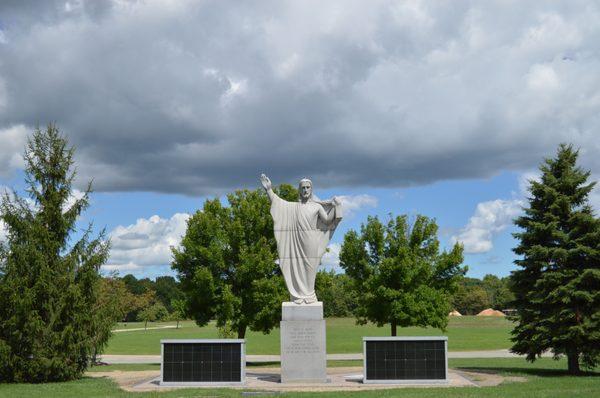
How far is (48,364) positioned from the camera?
60.8ft

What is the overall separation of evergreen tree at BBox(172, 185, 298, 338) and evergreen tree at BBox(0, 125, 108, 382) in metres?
7.25

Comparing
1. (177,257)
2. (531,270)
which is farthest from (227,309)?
(531,270)

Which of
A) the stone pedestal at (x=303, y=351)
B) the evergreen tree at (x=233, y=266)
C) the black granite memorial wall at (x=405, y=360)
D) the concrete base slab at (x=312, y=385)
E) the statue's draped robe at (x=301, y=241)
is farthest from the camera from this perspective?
the evergreen tree at (x=233, y=266)

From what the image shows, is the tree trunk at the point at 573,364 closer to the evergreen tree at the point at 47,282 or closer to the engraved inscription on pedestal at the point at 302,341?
the engraved inscription on pedestal at the point at 302,341

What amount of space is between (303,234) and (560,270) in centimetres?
845

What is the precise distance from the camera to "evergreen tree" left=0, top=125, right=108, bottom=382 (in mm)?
18609

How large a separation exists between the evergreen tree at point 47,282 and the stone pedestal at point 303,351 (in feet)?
19.7

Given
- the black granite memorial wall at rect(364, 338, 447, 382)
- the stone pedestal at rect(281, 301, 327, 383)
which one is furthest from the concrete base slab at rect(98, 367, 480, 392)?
the black granite memorial wall at rect(364, 338, 447, 382)

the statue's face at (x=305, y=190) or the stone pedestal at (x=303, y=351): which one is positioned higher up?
the statue's face at (x=305, y=190)

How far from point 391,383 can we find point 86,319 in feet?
30.3

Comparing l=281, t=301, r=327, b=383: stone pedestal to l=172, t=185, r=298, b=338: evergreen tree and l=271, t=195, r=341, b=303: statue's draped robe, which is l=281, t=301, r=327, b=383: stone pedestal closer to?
l=271, t=195, r=341, b=303: statue's draped robe

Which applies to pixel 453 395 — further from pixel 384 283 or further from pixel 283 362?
pixel 384 283

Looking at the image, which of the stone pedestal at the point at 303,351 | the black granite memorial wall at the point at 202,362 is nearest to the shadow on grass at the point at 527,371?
the stone pedestal at the point at 303,351

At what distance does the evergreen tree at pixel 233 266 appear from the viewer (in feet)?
86.9
